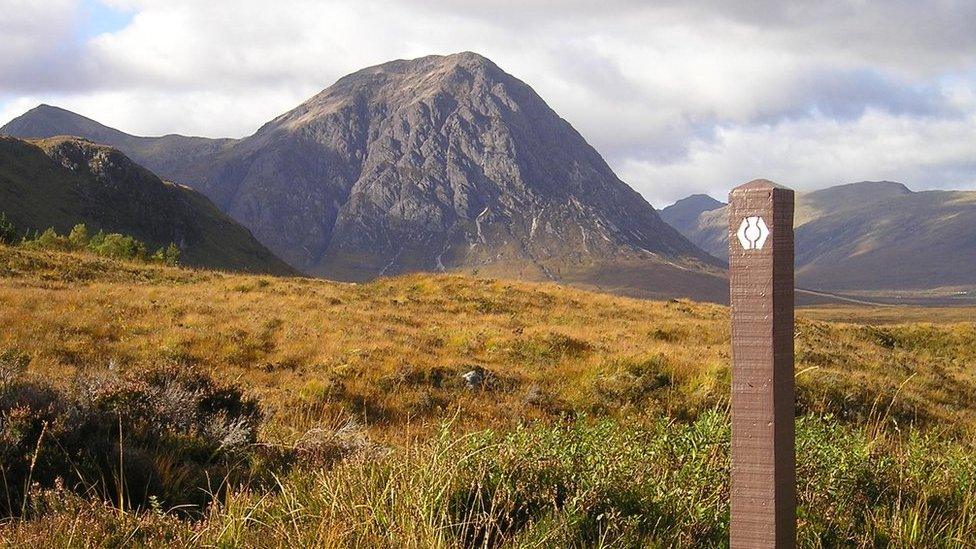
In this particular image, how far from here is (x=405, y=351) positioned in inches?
650

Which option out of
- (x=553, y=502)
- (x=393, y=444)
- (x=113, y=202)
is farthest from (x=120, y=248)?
(x=113, y=202)

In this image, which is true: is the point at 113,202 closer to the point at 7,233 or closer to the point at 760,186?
the point at 7,233

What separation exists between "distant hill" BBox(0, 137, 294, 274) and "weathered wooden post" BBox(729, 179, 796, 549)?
124 m

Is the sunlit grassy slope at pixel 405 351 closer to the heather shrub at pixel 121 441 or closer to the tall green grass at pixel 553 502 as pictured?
the heather shrub at pixel 121 441

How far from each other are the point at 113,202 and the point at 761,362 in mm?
150969

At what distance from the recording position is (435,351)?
56.7 ft

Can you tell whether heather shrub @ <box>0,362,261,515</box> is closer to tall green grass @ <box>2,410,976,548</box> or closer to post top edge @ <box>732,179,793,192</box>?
tall green grass @ <box>2,410,976,548</box>

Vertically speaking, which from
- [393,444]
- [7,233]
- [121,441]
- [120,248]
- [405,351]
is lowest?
[405,351]

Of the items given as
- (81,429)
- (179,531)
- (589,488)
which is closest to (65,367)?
(81,429)

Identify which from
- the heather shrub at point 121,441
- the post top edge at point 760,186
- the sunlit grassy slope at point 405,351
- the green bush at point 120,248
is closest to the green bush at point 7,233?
the green bush at point 120,248

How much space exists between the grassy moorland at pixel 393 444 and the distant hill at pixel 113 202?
11185cm

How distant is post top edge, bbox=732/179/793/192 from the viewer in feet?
12.1

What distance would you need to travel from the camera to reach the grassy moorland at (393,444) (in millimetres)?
4789

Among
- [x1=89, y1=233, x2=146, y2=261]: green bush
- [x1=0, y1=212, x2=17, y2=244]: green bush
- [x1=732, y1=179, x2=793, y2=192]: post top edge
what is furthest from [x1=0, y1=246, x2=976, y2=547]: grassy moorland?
[x1=89, y1=233, x2=146, y2=261]: green bush
